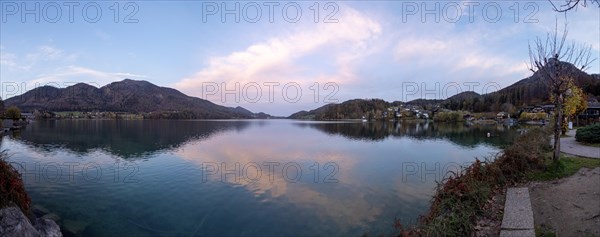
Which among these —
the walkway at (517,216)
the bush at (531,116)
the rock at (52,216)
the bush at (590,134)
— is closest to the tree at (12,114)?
the rock at (52,216)

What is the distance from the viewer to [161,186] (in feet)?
53.1

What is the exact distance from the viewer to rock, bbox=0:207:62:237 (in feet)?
25.5

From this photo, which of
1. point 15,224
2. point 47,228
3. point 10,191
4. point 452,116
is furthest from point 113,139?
point 452,116

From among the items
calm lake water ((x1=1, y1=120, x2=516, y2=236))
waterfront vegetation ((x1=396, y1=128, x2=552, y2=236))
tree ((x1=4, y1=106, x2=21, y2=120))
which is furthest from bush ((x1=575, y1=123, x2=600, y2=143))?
tree ((x1=4, y1=106, x2=21, y2=120))

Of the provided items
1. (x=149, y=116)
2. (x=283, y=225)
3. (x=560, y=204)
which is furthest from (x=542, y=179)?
(x=149, y=116)

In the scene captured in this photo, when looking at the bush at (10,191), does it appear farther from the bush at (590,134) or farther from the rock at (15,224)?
the bush at (590,134)

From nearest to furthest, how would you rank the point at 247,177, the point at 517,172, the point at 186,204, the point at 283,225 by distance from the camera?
the point at 283,225 → the point at 517,172 → the point at 186,204 → the point at 247,177

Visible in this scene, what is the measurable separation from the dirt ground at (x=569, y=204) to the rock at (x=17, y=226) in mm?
13112

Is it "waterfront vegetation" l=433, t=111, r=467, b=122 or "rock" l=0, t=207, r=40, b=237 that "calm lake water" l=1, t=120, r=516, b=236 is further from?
"waterfront vegetation" l=433, t=111, r=467, b=122

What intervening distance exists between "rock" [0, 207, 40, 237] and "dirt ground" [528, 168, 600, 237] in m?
13.1

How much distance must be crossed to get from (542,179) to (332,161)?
15.6 meters

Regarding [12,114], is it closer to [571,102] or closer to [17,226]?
[17,226]

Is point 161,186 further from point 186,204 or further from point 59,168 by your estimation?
point 59,168

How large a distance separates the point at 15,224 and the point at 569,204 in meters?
15.2
